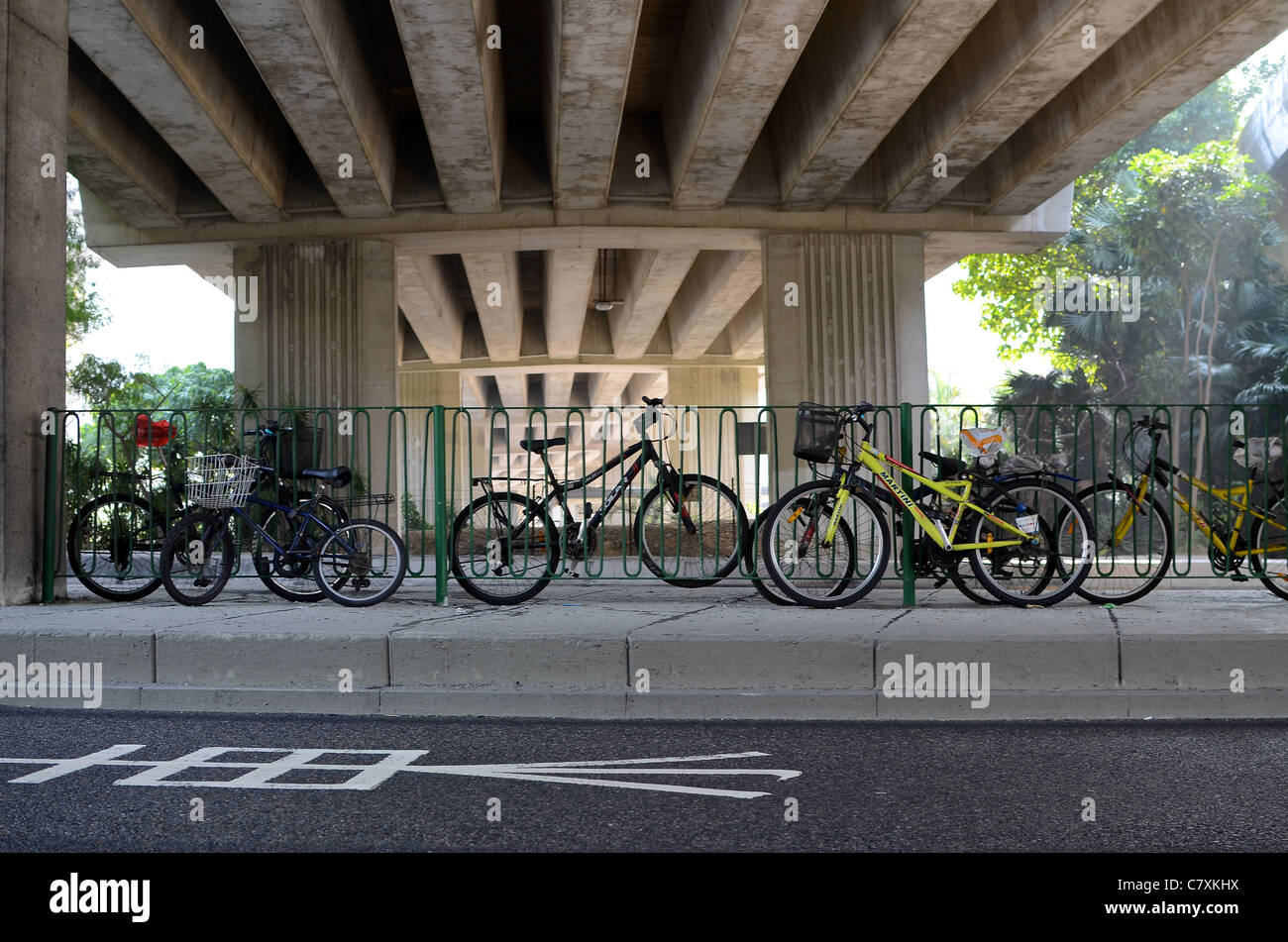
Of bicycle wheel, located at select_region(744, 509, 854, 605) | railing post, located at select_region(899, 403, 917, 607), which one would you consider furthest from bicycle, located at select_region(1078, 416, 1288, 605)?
bicycle wheel, located at select_region(744, 509, 854, 605)

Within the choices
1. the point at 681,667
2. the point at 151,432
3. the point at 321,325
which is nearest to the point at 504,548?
the point at 681,667

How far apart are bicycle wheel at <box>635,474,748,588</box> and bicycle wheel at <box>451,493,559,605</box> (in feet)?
2.21

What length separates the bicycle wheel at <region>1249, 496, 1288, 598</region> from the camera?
7379 millimetres

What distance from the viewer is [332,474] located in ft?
25.4

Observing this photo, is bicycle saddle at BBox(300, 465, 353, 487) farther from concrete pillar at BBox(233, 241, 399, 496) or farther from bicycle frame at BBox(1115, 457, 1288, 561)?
concrete pillar at BBox(233, 241, 399, 496)

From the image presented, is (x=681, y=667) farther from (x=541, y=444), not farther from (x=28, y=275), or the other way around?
(x=28, y=275)

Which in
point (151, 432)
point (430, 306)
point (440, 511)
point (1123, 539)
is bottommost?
point (1123, 539)

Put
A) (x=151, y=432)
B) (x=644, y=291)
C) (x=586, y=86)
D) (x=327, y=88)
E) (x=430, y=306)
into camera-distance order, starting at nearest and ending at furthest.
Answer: (x=151, y=432) < (x=586, y=86) < (x=327, y=88) < (x=644, y=291) < (x=430, y=306)

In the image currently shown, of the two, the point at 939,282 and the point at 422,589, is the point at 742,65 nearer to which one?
the point at 422,589

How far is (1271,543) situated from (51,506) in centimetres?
821

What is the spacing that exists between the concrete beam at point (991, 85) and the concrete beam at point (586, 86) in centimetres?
370

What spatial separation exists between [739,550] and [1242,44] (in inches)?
291

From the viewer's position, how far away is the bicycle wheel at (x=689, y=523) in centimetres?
795
